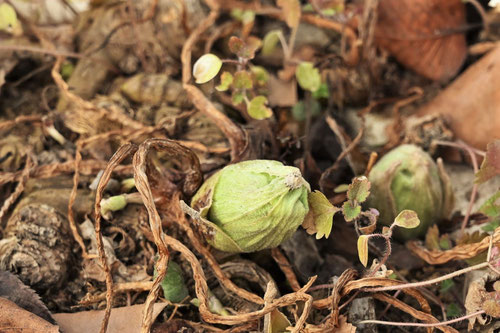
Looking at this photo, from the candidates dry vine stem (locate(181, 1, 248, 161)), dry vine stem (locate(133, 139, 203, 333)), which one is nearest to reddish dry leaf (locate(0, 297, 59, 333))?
dry vine stem (locate(133, 139, 203, 333))

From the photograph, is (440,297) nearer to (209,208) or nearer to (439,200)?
(439,200)

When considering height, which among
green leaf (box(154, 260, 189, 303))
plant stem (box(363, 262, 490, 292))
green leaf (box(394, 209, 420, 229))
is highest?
green leaf (box(394, 209, 420, 229))

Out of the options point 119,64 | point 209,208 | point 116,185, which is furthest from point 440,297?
point 119,64

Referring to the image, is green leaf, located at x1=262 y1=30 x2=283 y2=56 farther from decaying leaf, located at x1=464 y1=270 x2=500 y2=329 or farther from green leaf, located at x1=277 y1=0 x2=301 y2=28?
decaying leaf, located at x1=464 y1=270 x2=500 y2=329

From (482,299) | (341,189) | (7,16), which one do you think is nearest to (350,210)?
(341,189)

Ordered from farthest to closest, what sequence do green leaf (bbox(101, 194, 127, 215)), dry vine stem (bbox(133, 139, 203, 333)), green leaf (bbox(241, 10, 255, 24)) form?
green leaf (bbox(241, 10, 255, 24)) → green leaf (bbox(101, 194, 127, 215)) → dry vine stem (bbox(133, 139, 203, 333))

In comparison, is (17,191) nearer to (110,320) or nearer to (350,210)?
(110,320)
